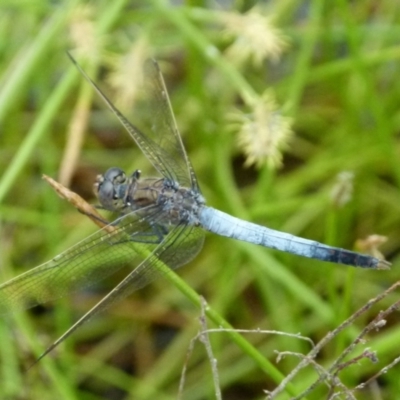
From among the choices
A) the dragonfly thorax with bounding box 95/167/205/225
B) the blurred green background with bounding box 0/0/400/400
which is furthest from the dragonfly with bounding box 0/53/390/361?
the blurred green background with bounding box 0/0/400/400

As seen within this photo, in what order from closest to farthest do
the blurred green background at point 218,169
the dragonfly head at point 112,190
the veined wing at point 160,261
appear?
the veined wing at point 160,261
the dragonfly head at point 112,190
the blurred green background at point 218,169

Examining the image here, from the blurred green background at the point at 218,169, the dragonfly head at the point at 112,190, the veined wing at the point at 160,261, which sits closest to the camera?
the veined wing at the point at 160,261

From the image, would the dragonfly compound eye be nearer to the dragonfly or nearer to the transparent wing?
the dragonfly

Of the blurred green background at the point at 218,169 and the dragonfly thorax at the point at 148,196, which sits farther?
the blurred green background at the point at 218,169

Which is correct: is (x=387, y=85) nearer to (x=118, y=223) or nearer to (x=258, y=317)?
(x=258, y=317)

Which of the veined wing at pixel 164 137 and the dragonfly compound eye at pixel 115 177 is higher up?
the veined wing at pixel 164 137

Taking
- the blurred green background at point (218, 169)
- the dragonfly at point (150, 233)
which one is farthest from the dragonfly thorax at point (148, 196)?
the blurred green background at point (218, 169)

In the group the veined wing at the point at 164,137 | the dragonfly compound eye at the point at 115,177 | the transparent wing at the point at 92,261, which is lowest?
the transparent wing at the point at 92,261

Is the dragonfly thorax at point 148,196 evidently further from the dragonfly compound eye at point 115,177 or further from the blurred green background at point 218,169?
the blurred green background at point 218,169
